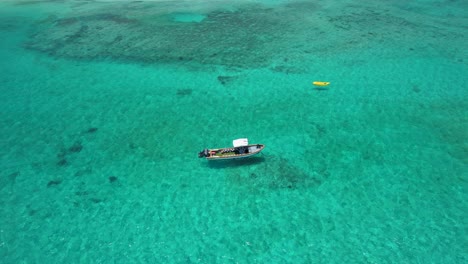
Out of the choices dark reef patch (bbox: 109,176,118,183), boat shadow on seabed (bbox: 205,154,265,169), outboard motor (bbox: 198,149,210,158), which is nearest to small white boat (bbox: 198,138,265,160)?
outboard motor (bbox: 198,149,210,158)

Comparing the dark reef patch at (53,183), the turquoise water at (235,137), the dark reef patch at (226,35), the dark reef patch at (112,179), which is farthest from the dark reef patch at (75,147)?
the dark reef patch at (226,35)

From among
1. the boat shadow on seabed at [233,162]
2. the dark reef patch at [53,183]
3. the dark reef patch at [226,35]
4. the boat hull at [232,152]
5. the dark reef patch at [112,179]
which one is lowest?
the boat shadow on seabed at [233,162]

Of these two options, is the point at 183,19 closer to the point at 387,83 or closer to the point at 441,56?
the point at 387,83

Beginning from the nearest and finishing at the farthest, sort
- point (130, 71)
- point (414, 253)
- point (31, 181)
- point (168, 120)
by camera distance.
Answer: point (414, 253) → point (31, 181) → point (168, 120) → point (130, 71)

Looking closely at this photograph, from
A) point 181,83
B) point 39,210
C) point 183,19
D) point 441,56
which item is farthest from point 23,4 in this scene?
point 441,56

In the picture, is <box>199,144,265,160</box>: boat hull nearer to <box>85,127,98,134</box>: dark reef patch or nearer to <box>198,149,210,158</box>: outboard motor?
<box>198,149,210,158</box>: outboard motor

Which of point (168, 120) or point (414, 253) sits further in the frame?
point (168, 120)

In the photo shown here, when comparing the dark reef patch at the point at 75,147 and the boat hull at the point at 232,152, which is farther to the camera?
the dark reef patch at the point at 75,147

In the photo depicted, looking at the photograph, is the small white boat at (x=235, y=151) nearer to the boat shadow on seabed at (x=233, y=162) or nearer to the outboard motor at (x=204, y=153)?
the outboard motor at (x=204, y=153)
